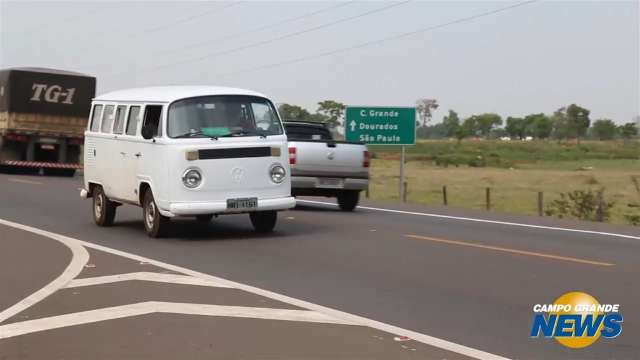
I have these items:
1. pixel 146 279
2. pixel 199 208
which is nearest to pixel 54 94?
pixel 199 208

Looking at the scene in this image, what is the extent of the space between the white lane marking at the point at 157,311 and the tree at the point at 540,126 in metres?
147

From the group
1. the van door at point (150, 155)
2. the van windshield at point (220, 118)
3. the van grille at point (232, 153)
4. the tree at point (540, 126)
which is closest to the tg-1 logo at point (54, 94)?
the van door at point (150, 155)

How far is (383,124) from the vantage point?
3048cm

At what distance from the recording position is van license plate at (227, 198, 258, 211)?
1421cm

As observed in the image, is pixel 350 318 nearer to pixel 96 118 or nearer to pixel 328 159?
pixel 96 118

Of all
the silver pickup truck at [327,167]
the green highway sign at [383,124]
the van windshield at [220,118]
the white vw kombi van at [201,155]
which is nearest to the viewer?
the white vw kombi van at [201,155]

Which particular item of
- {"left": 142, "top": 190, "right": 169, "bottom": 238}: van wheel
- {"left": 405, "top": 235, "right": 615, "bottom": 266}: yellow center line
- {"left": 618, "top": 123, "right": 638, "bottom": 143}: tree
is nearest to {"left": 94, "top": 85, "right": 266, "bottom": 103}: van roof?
{"left": 142, "top": 190, "right": 169, "bottom": 238}: van wheel

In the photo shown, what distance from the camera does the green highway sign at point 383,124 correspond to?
30.4m

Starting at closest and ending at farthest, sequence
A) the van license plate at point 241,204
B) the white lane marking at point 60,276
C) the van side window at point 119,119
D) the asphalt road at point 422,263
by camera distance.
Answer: the asphalt road at point 422,263 < the white lane marking at point 60,276 < the van license plate at point 241,204 < the van side window at point 119,119

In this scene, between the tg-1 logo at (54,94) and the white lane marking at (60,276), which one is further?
the tg-1 logo at (54,94)

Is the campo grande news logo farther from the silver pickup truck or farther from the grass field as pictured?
the grass field

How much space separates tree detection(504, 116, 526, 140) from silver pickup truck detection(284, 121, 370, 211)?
480 feet

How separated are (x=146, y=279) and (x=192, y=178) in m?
3.57

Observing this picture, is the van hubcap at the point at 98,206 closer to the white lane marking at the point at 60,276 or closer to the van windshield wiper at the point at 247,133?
the white lane marking at the point at 60,276
